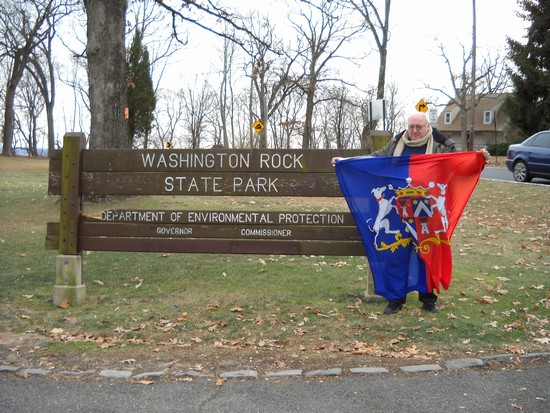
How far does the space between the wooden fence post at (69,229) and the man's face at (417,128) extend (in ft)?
11.7

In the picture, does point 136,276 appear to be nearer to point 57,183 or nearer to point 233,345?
point 57,183

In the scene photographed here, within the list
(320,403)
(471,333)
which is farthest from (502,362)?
(320,403)

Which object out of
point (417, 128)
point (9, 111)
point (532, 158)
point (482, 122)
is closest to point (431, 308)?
point (417, 128)

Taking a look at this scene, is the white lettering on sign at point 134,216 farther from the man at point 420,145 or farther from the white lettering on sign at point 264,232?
the man at point 420,145

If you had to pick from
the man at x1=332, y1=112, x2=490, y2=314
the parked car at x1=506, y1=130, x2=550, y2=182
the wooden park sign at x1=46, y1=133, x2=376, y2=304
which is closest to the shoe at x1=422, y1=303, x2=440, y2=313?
the man at x1=332, y1=112, x2=490, y2=314

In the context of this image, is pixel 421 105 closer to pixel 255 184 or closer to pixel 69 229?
pixel 255 184

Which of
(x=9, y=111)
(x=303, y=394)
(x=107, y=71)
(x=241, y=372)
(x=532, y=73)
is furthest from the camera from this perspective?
(x=9, y=111)

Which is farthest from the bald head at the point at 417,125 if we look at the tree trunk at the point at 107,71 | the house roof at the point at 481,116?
the house roof at the point at 481,116

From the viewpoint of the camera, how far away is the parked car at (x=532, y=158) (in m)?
17.9

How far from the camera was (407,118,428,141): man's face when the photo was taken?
6.11 m

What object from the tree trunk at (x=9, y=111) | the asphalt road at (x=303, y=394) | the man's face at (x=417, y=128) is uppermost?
the tree trunk at (x=9, y=111)

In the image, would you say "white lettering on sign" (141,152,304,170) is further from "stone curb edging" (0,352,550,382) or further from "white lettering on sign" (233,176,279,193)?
"stone curb edging" (0,352,550,382)

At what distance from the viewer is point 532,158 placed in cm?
1825

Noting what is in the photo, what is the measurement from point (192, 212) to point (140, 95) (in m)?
44.4
